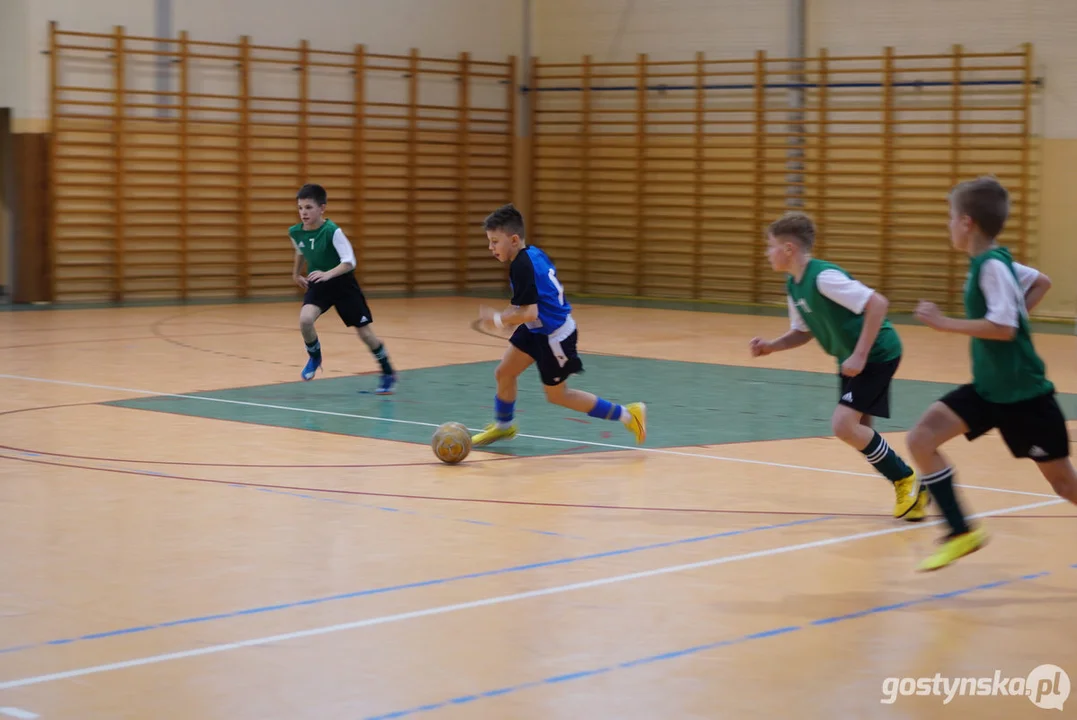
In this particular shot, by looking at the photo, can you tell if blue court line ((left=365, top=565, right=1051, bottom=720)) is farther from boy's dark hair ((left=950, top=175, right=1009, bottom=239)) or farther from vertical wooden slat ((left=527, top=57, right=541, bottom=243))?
vertical wooden slat ((left=527, top=57, right=541, bottom=243))

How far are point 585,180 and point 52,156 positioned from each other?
7.03m

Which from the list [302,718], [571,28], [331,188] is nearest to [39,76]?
[331,188]

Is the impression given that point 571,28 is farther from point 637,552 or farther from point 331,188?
point 637,552

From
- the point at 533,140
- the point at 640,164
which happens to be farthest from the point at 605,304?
the point at 533,140

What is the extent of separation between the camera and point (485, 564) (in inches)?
201

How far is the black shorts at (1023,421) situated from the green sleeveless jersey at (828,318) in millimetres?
903

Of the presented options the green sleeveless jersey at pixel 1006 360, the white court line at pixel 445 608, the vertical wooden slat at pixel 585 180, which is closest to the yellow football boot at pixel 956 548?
the green sleeveless jersey at pixel 1006 360

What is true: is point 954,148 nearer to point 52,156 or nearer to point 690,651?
point 52,156

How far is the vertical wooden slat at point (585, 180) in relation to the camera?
1952cm

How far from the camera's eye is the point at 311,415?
8.80m

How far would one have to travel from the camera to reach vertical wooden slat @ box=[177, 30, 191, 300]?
1694cm

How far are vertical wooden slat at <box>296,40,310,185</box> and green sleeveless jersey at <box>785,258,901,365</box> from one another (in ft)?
42.6

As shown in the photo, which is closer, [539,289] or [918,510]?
[918,510]

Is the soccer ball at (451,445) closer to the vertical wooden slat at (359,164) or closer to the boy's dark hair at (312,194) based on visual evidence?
the boy's dark hair at (312,194)
